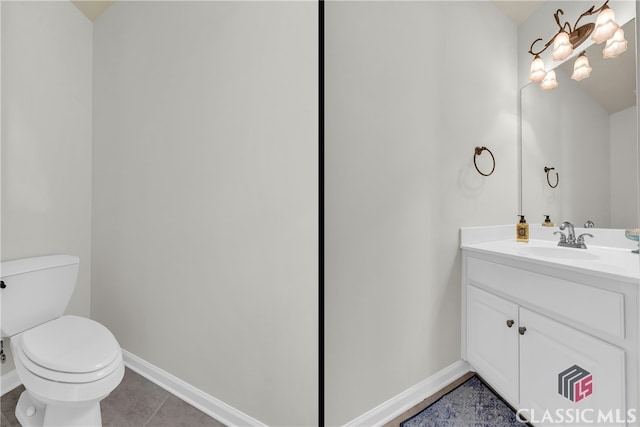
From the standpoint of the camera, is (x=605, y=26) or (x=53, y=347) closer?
(x=605, y=26)

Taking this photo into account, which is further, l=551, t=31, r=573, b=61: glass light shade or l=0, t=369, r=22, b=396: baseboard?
l=0, t=369, r=22, b=396: baseboard

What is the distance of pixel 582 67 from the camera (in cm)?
26

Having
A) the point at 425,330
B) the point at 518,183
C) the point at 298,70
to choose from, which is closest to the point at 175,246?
the point at 298,70

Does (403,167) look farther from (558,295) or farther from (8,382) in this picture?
(8,382)

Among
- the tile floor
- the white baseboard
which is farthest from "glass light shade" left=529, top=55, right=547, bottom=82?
the tile floor

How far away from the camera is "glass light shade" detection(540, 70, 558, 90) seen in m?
0.25

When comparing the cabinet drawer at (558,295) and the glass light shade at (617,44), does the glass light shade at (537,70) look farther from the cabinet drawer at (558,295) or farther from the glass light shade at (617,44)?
the cabinet drawer at (558,295)

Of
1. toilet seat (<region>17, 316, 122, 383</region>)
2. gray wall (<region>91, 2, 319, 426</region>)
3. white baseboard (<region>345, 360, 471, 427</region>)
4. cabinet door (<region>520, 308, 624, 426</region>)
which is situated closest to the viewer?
cabinet door (<region>520, 308, 624, 426</region>)

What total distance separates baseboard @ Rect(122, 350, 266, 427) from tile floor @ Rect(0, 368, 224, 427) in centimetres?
2

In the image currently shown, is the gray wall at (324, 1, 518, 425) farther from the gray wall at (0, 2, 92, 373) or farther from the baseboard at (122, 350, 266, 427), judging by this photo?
the gray wall at (0, 2, 92, 373)

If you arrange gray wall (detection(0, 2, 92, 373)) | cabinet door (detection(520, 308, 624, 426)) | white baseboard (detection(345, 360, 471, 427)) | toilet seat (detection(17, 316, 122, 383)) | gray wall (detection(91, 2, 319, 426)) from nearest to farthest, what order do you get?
1. cabinet door (detection(520, 308, 624, 426))
2. white baseboard (detection(345, 360, 471, 427))
3. gray wall (detection(91, 2, 319, 426))
4. toilet seat (detection(17, 316, 122, 383))
5. gray wall (detection(0, 2, 92, 373))

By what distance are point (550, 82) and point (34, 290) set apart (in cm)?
173

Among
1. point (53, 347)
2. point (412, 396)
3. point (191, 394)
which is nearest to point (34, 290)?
point (53, 347)

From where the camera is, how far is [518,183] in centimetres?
30
